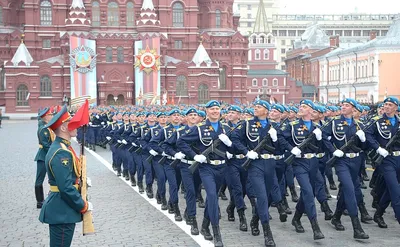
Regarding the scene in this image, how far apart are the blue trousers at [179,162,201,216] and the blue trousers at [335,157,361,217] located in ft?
8.21

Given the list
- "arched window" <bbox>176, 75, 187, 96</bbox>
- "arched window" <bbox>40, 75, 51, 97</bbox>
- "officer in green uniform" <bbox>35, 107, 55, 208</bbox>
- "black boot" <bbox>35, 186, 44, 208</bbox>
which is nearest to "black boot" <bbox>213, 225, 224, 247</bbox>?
"officer in green uniform" <bbox>35, 107, 55, 208</bbox>

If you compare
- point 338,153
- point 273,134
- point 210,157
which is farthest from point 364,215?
point 210,157

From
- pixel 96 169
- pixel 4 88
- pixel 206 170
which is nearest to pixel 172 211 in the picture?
pixel 206 170

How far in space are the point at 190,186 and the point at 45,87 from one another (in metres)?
55.6

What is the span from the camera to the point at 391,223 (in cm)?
1052

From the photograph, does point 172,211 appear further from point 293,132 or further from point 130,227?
point 293,132

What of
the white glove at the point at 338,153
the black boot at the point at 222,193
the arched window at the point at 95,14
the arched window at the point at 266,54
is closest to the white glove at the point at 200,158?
the white glove at the point at 338,153

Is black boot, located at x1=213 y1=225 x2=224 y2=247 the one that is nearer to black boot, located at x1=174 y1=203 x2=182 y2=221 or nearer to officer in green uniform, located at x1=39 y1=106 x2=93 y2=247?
black boot, located at x1=174 y1=203 x2=182 y2=221

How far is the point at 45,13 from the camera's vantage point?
65.2 m

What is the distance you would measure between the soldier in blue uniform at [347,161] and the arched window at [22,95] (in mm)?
56422

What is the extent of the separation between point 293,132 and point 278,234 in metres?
1.82

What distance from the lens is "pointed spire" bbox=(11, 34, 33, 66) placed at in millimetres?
61694

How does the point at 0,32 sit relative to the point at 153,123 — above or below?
above

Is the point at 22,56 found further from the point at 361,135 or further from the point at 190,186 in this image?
the point at 361,135
